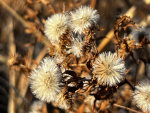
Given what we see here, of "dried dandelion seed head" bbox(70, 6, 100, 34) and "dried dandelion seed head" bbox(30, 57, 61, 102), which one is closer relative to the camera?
"dried dandelion seed head" bbox(30, 57, 61, 102)

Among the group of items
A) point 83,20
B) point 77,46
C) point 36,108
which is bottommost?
point 36,108

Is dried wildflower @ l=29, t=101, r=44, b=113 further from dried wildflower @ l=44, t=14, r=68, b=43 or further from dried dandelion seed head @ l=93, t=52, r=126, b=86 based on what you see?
dried dandelion seed head @ l=93, t=52, r=126, b=86


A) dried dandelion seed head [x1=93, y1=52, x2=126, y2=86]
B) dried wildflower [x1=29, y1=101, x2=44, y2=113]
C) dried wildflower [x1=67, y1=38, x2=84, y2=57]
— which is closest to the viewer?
dried dandelion seed head [x1=93, y1=52, x2=126, y2=86]

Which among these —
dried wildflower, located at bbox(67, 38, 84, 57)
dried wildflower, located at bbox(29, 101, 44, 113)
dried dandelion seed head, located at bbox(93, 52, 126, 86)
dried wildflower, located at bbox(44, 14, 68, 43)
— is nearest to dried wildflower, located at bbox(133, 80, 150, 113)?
dried dandelion seed head, located at bbox(93, 52, 126, 86)

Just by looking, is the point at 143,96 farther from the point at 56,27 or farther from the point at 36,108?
the point at 36,108

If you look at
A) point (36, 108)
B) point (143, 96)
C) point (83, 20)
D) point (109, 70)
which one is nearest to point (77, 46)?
point (83, 20)

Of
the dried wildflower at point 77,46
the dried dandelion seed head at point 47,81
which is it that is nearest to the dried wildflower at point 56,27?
the dried wildflower at point 77,46
